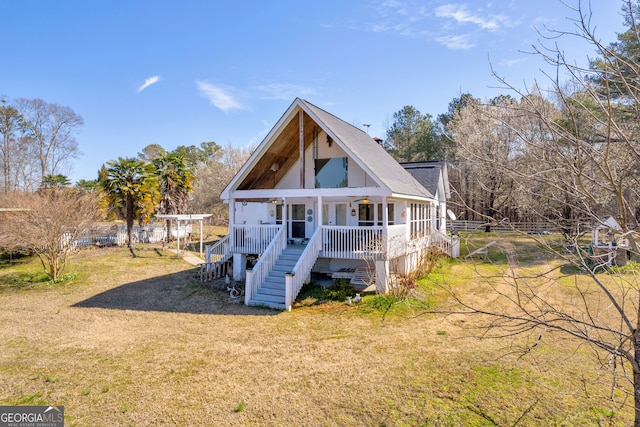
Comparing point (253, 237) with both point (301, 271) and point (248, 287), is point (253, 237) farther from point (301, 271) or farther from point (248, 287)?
point (301, 271)

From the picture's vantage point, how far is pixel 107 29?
16.3m

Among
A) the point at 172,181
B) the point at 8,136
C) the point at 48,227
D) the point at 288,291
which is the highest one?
the point at 8,136

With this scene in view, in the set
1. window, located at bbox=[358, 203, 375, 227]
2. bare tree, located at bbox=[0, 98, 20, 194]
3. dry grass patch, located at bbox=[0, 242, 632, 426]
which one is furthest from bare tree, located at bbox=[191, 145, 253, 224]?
dry grass patch, located at bbox=[0, 242, 632, 426]

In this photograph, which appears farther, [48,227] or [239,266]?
[239,266]

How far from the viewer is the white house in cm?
1217

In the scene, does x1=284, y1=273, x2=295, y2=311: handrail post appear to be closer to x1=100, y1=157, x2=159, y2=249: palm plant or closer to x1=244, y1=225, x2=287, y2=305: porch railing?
x1=244, y1=225, x2=287, y2=305: porch railing

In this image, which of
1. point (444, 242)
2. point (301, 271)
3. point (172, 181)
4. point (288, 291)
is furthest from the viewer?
point (172, 181)

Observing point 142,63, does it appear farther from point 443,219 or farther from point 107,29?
point 443,219

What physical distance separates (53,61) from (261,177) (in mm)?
17952

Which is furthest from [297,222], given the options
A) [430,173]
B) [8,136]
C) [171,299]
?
[8,136]

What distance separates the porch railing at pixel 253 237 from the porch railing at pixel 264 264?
284 millimetres

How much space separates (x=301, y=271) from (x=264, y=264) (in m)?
1.55

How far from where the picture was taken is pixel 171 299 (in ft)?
41.3

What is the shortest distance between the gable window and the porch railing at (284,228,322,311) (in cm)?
294
